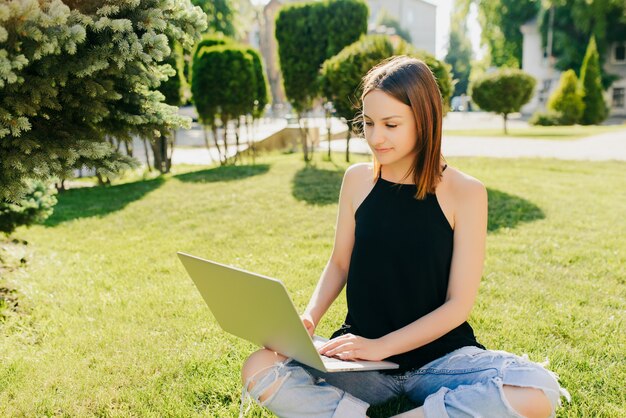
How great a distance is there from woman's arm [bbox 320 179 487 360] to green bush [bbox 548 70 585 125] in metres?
22.4

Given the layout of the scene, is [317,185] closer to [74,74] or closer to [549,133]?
[74,74]

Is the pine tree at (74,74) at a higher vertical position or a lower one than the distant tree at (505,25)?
lower

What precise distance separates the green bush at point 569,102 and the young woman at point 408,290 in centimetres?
2236

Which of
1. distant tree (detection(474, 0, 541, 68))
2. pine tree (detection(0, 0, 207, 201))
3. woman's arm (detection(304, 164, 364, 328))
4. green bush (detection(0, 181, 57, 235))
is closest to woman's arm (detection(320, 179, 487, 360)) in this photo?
woman's arm (detection(304, 164, 364, 328))

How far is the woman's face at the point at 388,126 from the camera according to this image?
191 cm

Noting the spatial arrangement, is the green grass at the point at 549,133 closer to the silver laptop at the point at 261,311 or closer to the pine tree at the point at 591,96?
the pine tree at the point at 591,96

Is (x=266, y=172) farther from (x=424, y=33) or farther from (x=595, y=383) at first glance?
(x=424, y=33)

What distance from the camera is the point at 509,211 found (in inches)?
235

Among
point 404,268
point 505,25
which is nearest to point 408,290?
point 404,268

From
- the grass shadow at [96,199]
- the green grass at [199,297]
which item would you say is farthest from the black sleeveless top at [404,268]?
the grass shadow at [96,199]

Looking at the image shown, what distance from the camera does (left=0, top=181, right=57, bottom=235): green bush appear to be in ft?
13.2

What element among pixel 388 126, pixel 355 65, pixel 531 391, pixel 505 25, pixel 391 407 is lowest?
pixel 391 407

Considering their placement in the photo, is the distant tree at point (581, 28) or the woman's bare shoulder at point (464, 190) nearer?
the woman's bare shoulder at point (464, 190)

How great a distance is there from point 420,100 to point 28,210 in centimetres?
334
